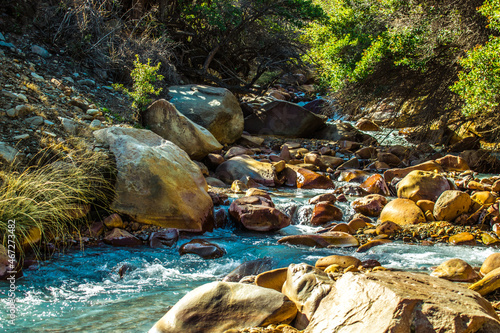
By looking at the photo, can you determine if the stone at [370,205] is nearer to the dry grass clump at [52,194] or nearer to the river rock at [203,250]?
the river rock at [203,250]

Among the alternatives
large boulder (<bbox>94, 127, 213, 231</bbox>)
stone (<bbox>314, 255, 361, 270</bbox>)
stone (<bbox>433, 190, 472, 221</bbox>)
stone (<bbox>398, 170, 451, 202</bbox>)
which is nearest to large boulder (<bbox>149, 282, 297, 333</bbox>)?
stone (<bbox>314, 255, 361, 270</bbox>)

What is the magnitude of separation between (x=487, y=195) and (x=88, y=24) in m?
8.72

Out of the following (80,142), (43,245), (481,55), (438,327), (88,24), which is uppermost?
(88,24)

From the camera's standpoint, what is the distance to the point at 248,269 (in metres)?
4.07

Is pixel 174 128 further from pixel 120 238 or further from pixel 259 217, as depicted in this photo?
pixel 120 238

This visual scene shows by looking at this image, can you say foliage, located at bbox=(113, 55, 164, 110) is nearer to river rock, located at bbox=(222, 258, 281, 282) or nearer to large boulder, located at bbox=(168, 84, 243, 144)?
large boulder, located at bbox=(168, 84, 243, 144)

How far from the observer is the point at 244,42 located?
1309 cm

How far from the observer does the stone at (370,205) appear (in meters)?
6.51

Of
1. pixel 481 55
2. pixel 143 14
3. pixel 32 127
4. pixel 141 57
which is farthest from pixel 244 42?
pixel 32 127

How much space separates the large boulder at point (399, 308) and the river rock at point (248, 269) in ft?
4.53

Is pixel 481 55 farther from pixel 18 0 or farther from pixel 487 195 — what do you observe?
pixel 18 0

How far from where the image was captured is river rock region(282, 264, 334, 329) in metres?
2.83

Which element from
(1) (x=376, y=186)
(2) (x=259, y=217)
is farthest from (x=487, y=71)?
(2) (x=259, y=217)

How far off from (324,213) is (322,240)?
112 centimetres
